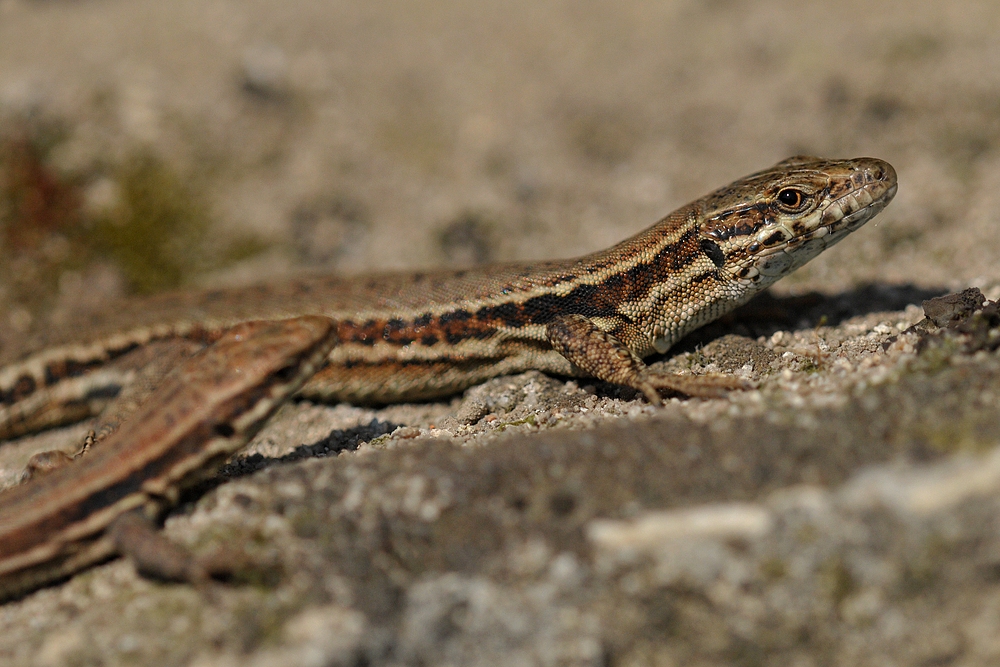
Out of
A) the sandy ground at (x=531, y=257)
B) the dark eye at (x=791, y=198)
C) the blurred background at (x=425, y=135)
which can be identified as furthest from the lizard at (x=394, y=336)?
the blurred background at (x=425, y=135)

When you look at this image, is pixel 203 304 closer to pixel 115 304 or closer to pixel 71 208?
pixel 115 304

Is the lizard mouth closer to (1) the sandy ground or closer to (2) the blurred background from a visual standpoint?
(1) the sandy ground

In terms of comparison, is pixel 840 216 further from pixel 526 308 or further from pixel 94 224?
pixel 94 224

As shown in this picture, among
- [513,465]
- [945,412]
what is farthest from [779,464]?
[513,465]

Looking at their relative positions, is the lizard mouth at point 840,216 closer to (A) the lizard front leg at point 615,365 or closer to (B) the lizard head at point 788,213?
(B) the lizard head at point 788,213

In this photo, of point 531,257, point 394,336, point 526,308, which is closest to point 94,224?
point 394,336

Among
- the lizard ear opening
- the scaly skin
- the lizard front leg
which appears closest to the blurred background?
the scaly skin
